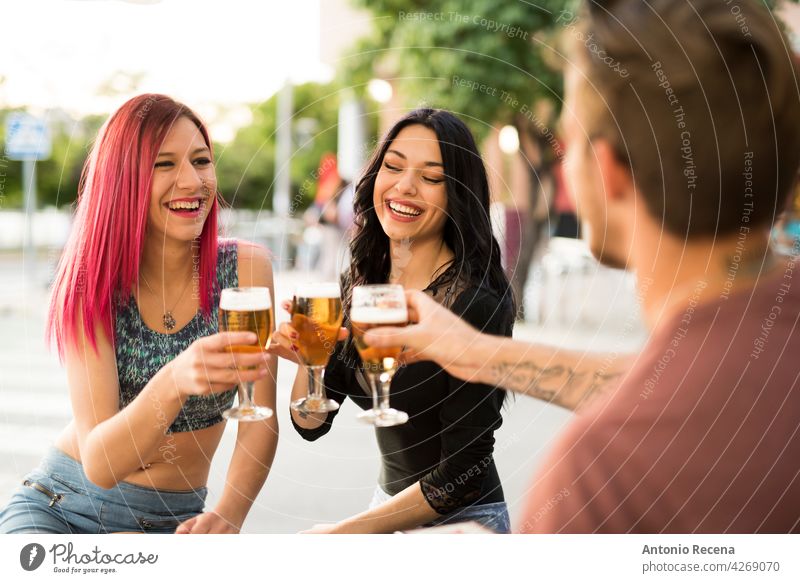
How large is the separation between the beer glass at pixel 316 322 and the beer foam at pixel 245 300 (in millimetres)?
58

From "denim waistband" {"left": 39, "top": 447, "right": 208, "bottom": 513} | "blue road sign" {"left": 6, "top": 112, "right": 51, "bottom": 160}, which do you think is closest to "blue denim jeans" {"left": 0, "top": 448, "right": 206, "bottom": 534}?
"denim waistband" {"left": 39, "top": 447, "right": 208, "bottom": 513}

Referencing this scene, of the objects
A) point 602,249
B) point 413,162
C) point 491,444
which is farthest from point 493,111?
point 491,444

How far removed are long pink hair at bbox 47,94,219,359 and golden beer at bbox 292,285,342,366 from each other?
414mm

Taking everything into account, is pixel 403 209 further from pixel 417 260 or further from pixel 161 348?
pixel 161 348

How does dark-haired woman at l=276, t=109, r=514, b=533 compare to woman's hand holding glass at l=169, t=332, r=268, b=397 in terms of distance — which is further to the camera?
dark-haired woman at l=276, t=109, r=514, b=533

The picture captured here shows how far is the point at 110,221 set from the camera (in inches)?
60.2

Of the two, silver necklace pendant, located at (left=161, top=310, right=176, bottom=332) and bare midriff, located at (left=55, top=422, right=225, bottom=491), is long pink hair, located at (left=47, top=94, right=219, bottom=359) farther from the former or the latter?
bare midriff, located at (left=55, top=422, right=225, bottom=491)

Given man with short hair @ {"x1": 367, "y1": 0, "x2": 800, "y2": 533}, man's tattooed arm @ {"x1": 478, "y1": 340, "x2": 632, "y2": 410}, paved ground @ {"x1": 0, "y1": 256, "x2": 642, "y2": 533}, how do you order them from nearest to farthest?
1. man with short hair @ {"x1": 367, "y1": 0, "x2": 800, "y2": 533}
2. man's tattooed arm @ {"x1": 478, "y1": 340, "x2": 632, "y2": 410}
3. paved ground @ {"x1": 0, "y1": 256, "x2": 642, "y2": 533}

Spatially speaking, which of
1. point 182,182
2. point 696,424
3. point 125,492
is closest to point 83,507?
point 125,492

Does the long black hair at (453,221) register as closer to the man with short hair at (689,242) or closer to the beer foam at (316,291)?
the man with short hair at (689,242)

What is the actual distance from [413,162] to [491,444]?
1.90 feet

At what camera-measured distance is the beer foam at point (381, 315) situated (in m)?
1.29

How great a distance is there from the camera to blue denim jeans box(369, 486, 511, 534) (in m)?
1.66

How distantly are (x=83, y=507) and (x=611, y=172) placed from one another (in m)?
1.20
